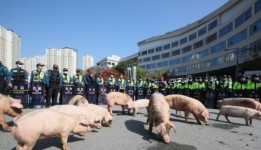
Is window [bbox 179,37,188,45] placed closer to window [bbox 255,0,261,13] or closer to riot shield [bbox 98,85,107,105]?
Answer: window [bbox 255,0,261,13]

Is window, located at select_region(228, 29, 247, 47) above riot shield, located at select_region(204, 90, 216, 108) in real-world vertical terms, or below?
above

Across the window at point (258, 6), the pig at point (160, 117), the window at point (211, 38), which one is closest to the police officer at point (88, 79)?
the pig at point (160, 117)

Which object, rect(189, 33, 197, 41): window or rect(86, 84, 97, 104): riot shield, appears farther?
rect(189, 33, 197, 41): window

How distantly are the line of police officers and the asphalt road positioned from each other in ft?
16.1

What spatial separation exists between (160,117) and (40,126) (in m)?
3.35

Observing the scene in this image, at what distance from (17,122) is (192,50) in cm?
6635

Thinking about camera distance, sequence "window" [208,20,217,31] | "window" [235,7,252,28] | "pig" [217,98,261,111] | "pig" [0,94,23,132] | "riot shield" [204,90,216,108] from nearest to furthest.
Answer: "pig" [0,94,23,132] → "pig" [217,98,261,111] → "riot shield" [204,90,216,108] → "window" [235,7,252,28] → "window" [208,20,217,31]

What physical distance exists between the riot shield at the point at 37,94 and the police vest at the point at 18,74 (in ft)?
2.26

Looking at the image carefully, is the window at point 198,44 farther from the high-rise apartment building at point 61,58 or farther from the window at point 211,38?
the high-rise apartment building at point 61,58

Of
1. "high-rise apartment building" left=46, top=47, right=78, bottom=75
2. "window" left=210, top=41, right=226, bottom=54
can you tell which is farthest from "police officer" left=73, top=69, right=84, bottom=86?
"high-rise apartment building" left=46, top=47, right=78, bottom=75

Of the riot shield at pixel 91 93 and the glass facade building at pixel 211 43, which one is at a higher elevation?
the glass facade building at pixel 211 43

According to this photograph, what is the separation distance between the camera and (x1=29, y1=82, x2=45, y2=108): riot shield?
12383 millimetres

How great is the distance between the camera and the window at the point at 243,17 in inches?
1555

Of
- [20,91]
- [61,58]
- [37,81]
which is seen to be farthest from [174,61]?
[20,91]
